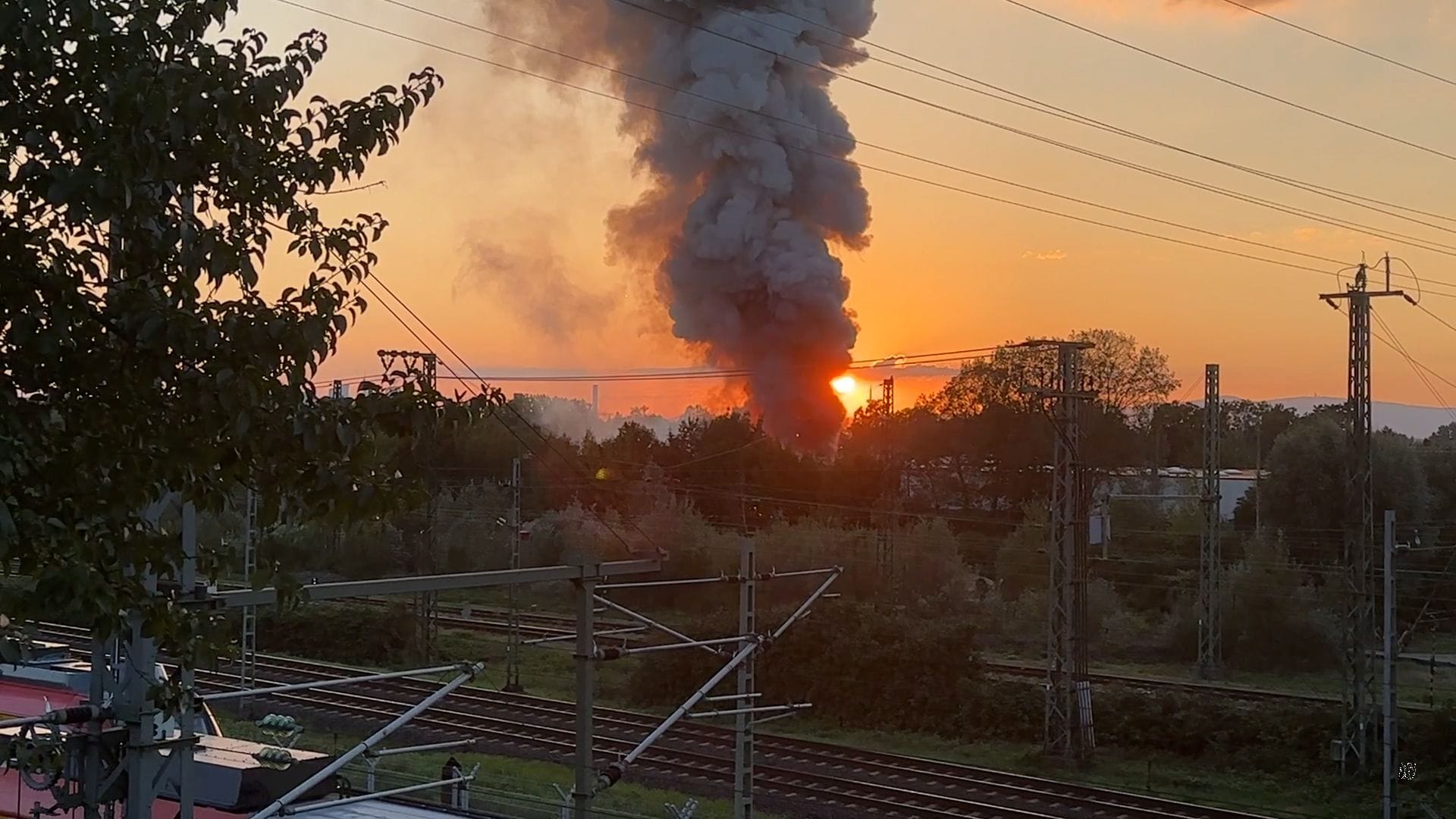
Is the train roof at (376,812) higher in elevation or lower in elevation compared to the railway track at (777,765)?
higher

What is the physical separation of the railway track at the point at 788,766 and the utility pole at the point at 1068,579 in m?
2.09

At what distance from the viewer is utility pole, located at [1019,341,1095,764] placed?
21.4 m

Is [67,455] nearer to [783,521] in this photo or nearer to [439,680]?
[439,680]

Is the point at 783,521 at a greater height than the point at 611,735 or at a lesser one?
greater

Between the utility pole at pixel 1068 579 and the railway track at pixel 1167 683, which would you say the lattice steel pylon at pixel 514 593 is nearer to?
the railway track at pixel 1167 683

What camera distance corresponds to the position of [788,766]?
19922 millimetres

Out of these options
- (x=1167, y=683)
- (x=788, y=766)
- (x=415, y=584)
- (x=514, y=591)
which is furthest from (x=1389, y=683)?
(x=415, y=584)

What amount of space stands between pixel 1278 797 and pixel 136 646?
1885cm

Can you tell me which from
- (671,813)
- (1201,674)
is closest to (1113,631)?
(1201,674)

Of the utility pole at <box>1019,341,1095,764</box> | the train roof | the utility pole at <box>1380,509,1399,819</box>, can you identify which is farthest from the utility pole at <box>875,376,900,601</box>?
the train roof

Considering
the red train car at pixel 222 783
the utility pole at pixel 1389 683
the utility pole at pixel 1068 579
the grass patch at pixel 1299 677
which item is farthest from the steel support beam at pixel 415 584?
the grass patch at pixel 1299 677

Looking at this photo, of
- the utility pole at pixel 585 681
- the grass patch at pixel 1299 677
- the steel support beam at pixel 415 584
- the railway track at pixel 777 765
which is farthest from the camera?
the grass patch at pixel 1299 677

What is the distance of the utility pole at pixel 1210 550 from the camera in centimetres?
2839

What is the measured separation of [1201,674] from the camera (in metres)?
29.4
